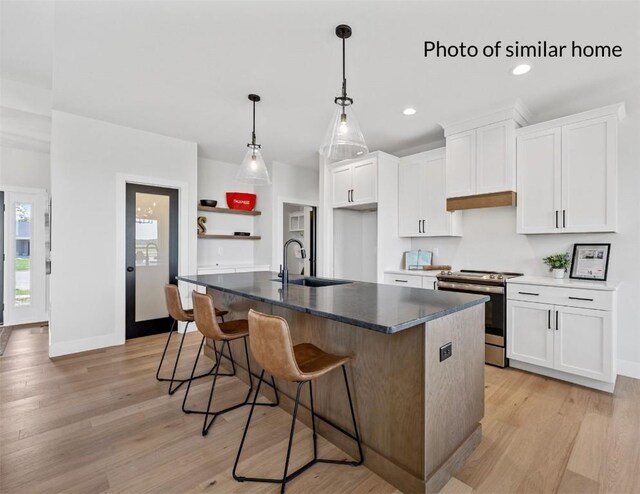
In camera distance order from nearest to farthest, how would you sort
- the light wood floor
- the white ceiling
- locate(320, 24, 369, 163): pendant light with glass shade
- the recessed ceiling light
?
the light wood floor → the white ceiling → locate(320, 24, 369, 163): pendant light with glass shade → the recessed ceiling light

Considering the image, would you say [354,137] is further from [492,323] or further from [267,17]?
[492,323]

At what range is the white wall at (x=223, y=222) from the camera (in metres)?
5.31

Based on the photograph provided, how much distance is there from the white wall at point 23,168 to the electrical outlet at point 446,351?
5.89 metres

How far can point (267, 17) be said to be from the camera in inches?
81.0

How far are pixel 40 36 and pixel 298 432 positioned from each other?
10.8ft

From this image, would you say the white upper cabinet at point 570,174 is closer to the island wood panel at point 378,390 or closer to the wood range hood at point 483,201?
the wood range hood at point 483,201

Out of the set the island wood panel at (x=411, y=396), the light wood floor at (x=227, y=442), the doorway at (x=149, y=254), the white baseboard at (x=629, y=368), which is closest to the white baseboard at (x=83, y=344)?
the doorway at (x=149, y=254)

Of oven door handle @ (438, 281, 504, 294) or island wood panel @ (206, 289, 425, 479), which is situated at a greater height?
oven door handle @ (438, 281, 504, 294)

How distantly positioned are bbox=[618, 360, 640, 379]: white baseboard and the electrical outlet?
8.33 ft

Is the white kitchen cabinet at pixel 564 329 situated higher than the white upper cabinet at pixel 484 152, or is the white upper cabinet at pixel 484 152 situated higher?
the white upper cabinet at pixel 484 152

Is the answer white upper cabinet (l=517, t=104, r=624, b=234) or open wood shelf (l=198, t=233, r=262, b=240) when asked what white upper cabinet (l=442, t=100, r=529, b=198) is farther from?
open wood shelf (l=198, t=233, r=262, b=240)

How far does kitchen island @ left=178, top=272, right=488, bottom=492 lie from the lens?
1.55 m

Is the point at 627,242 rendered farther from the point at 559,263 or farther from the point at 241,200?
the point at 241,200

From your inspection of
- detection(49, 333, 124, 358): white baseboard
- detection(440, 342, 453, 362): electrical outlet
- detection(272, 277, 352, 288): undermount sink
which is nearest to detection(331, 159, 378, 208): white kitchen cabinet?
detection(272, 277, 352, 288): undermount sink
